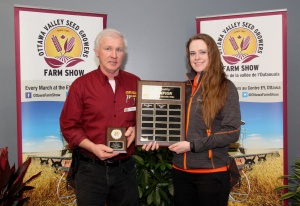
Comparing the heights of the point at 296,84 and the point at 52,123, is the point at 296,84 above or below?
above

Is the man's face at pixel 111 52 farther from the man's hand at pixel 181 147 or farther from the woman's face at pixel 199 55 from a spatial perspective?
the man's hand at pixel 181 147

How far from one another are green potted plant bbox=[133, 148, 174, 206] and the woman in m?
1.02

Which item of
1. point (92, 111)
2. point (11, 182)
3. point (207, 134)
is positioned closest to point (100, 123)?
point (92, 111)

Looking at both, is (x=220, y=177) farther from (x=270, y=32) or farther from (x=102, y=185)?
(x=270, y=32)

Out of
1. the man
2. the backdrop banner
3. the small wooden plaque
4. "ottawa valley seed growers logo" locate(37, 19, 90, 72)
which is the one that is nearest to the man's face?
the man

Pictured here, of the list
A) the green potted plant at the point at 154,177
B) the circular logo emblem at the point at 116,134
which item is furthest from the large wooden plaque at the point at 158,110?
the green potted plant at the point at 154,177

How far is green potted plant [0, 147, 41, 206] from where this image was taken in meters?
2.86

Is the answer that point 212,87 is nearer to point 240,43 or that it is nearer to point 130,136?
point 130,136

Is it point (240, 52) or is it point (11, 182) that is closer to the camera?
point (11, 182)

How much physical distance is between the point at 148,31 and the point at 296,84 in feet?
6.42

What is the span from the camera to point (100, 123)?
92.4 inches

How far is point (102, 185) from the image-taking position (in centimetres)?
233

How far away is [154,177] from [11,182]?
144 centimetres

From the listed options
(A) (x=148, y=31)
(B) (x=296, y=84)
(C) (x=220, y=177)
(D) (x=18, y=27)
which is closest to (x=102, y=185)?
(C) (x=220, y=177)
